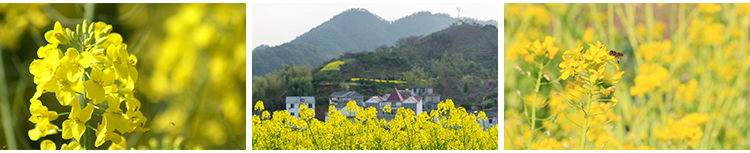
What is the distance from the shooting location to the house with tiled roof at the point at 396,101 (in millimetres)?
2041

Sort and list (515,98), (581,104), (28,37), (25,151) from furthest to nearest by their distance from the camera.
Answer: (515,98)
(581,104)
(28,37)
(25,151)

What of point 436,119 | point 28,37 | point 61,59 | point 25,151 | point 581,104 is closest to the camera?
point 61,59

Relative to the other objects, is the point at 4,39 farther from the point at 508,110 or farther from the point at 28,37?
the point at 508,110

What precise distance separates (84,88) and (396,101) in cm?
137

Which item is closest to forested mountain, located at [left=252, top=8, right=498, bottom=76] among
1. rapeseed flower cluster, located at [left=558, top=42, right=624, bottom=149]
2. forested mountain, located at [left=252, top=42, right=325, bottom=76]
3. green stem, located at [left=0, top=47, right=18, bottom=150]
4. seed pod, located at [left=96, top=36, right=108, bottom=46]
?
forested mountain, located at [left=252, top=42, right=325, bottom=76]

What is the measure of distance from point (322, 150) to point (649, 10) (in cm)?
188

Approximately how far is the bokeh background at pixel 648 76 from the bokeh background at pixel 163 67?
4.43 feet

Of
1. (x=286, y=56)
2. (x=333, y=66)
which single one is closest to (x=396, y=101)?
(x=333, y=66)

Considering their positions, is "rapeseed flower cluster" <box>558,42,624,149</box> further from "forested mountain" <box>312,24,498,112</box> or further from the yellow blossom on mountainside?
the yellow blossom on mountainside

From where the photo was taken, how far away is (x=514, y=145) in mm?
2016

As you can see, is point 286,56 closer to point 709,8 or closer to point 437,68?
point 437,68

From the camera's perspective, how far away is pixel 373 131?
220 centimetres

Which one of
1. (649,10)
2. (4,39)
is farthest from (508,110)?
(4,39)

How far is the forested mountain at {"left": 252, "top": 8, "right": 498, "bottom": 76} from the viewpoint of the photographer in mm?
2012
